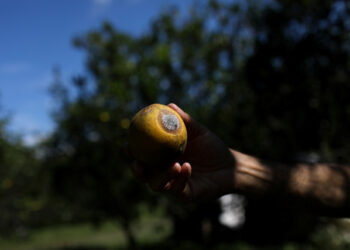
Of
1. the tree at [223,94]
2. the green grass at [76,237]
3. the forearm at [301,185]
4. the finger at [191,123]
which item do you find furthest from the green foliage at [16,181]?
the forearm at [301,185]

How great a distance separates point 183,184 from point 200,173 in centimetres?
17

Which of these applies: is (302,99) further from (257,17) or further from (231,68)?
(257,17)

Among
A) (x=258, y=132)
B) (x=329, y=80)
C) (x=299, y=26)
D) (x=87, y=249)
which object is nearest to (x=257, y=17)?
(x=299, y=26)

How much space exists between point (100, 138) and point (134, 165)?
5791mm

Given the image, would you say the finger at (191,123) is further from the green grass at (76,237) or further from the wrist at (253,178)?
the green grass at (76,237)

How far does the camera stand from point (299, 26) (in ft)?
30.3

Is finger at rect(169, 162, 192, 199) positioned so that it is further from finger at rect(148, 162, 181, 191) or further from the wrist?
the wrist

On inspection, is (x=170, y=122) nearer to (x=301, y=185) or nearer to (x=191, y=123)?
(x=191, y=123)

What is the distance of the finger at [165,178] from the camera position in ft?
7.25

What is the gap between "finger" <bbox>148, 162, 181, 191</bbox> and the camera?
87.0 inches

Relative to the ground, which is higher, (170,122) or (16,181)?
(170,122)

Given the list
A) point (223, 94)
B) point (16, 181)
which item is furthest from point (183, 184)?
point (16, 181)

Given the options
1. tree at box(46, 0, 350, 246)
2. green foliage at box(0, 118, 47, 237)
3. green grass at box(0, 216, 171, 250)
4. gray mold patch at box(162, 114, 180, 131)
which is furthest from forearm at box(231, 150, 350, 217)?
green grass at box(0, 216, 171, 250)

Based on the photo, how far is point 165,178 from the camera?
90.7 inches
